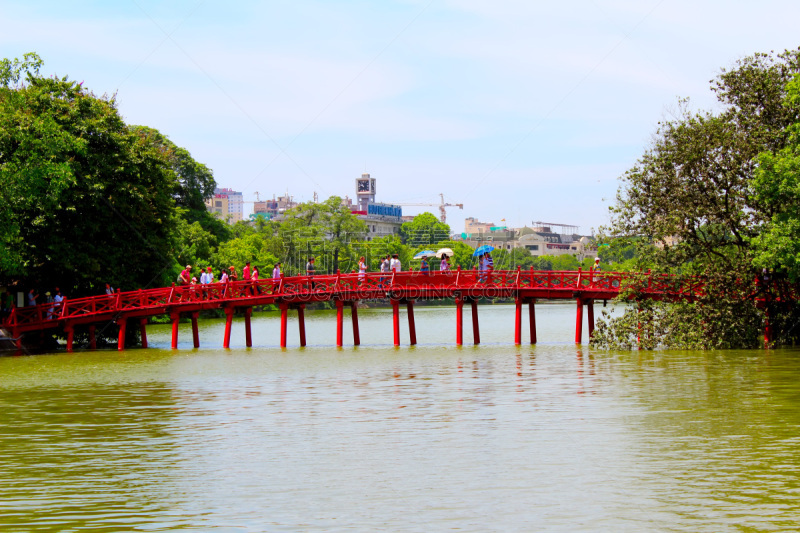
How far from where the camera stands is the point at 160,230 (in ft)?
153

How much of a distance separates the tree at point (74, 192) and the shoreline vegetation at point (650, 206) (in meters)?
0.06

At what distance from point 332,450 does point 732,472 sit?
6.86m

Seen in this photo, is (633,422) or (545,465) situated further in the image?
(633,422)

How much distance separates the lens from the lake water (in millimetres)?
12172

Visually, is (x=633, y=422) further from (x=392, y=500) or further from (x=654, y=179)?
(x=654, y=179)

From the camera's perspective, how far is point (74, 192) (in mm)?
39281

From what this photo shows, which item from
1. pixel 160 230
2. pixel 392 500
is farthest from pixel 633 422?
pixel 160 230

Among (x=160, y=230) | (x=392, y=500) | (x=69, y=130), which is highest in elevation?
(x=69, y=130)

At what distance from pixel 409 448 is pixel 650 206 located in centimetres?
2367

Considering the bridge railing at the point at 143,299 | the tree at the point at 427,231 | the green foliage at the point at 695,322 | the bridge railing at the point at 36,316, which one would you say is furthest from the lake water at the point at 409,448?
the tree at the point at 427,231

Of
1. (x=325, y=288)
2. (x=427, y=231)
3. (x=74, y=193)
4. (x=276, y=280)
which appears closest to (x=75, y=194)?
(x=74, y=193)

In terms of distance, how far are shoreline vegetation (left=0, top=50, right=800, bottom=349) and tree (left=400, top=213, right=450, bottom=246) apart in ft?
451

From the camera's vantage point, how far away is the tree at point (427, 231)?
181125mm

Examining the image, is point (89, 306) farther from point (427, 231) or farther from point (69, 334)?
point (427, 231)
